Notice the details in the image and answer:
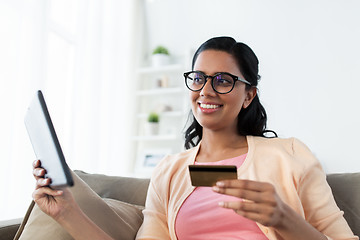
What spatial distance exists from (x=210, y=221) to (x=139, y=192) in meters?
0.43

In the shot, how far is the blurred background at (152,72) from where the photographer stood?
278 cm

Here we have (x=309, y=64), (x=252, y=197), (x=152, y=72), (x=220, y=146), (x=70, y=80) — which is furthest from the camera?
(x=152, y=72)

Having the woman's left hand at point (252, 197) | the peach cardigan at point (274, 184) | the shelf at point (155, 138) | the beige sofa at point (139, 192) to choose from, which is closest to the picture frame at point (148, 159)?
the shelf at point (155, 138)

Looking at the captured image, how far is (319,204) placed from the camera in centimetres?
106

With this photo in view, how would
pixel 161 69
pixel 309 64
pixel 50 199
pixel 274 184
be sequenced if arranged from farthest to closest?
pixel 161 69, pixel 309 64, pixel 274 184, pixel 50 199

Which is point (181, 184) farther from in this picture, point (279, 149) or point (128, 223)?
point (279, 149)

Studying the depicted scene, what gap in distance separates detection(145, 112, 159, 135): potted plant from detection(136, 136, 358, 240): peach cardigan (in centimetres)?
274

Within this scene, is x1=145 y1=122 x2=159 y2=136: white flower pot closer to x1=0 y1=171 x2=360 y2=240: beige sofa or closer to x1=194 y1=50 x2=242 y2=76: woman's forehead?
x1=0 y1=171 x2=360 y2=240: beige sofa

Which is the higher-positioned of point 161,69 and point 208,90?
point 161,69

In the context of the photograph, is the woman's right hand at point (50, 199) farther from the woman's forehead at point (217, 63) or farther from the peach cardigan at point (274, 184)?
the woman's forehead at point (217, 63)

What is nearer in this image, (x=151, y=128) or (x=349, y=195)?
(x=349, y=195)

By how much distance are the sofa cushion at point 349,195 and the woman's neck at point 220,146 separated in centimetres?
34

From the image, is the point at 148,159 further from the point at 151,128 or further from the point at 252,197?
the point at 252,197

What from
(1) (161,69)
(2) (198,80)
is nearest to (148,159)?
(1) (161,69)
